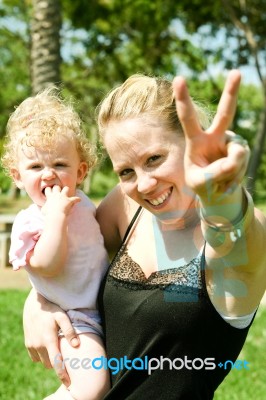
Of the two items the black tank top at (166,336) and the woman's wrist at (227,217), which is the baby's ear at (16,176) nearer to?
the black tank top at (166,336)

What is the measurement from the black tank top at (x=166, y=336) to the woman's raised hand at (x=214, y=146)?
1.53ft

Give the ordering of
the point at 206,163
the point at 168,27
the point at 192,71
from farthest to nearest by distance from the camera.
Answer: the point at 192,71, the point at 168,27, the point at 206,163

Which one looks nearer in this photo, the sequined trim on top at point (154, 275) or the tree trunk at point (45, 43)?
the sequined trim on top at point (154, 275)

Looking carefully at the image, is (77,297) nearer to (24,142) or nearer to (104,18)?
(24,142)

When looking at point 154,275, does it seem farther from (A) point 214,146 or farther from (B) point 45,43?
(B) point 45,43

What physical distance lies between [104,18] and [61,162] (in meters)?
18.4

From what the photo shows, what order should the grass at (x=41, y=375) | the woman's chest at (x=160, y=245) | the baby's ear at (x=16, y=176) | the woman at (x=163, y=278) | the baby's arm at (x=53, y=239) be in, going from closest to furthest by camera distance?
the woman at (x=163, y=278) < the woman's chest at (x=160, y=245) < the baby's arm at (x=53, y=239) < the baby's ear at (x=16, y=176) < the grass at (x=41, y=375)

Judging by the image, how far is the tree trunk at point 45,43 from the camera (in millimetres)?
10055

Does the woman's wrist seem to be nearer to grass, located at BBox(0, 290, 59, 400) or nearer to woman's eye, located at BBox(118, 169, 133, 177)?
woman's eye, located at BBox(118, 169, 133, 177)

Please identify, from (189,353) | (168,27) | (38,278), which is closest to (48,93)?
(38,278)

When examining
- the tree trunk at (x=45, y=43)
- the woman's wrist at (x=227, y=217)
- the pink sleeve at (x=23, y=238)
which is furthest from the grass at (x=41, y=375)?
the tree trunk at (x=45, y=43)

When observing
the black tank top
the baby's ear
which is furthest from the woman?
the baby's ear

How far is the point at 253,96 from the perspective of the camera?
141 feet

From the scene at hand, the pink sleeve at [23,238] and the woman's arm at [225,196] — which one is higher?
the woman's arm at [225,196]
